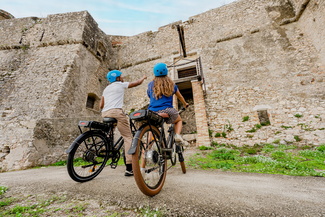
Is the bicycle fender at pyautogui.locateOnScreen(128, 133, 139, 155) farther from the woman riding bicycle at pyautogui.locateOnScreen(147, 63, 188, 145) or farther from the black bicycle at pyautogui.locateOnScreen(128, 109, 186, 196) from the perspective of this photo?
the woman riding bicycle at pyautogui.locateOnScreen(147, 63, 188, 145)

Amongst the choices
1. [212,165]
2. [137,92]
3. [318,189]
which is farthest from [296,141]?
[137,92]

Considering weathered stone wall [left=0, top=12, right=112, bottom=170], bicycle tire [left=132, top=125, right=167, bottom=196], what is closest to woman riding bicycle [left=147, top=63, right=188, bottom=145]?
bicycle tire [left=132, top=125, right=167, bottom=196]

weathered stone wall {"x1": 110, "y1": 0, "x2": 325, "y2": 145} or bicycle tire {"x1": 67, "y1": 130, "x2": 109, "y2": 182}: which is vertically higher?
weathered stone wall {"x1": 110, "y1": 0, "x2": 325, "y2": 145}

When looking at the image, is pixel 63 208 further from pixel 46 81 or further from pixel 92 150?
pixel 46 81

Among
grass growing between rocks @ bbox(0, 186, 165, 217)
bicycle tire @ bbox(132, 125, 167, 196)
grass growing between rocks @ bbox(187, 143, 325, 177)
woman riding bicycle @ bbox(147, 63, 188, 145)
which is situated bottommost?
grass growing between rocks @ bbox(0, 186, 165, 217)

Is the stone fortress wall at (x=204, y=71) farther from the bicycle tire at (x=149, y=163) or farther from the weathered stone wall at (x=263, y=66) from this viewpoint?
the bicycle tire at (x=149, y=163)

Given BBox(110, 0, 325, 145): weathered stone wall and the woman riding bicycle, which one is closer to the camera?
the woman riding bicycle

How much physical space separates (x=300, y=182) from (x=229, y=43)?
27.7 feet

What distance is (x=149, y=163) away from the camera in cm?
162

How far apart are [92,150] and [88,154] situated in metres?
0.08

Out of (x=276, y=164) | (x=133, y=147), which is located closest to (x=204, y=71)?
(x=276, y=164)

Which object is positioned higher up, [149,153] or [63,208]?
[149,153]

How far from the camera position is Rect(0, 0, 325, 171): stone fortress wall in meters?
5.10

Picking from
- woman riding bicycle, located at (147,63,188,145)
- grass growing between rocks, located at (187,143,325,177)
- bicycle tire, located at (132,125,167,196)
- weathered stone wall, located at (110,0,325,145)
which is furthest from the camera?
weathered stone wall, located at (110,0,325,145)
